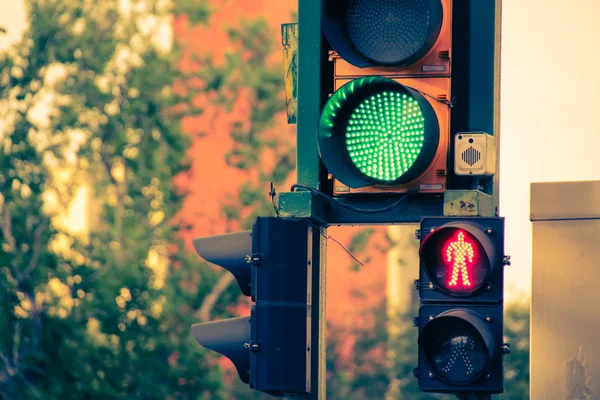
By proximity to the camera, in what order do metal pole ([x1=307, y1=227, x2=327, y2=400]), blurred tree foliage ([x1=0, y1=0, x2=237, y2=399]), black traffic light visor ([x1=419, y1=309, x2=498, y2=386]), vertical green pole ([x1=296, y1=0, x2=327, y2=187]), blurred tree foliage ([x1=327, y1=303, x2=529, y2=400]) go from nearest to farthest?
black traffic light visor ([x1=419, y1=309, x2=498, y2=386]), metal pole ([x1=307, y1=227, x2=327, y2=400]), vertical green pole ([x1=296, y1=0, x2=327, y2=187]), blurred tree foliage ([x1=0, y1=0, x2=237, y2=399]), blurred tree foliage ([x1=327, y1=303, x2=529, y2=400])

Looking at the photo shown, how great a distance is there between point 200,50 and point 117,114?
11.8ft

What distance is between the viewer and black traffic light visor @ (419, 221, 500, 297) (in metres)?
5.34

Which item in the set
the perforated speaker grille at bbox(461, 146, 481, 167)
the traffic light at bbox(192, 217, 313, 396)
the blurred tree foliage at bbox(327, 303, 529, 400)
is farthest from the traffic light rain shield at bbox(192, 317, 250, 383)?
the blurred tree foliage at bbox(327, 303, 529, 400)

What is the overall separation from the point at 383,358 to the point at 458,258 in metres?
35.2

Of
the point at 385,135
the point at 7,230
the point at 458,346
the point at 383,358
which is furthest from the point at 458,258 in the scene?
the point at 383,358

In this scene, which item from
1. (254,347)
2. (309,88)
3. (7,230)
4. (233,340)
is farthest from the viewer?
(7,230)

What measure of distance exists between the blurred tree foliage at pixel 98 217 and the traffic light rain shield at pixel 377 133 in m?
21.6

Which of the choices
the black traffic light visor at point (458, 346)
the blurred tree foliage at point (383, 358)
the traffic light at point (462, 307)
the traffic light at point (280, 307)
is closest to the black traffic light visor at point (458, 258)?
the traffic light at point (462, 307)

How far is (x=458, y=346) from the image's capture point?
5363 millimetres

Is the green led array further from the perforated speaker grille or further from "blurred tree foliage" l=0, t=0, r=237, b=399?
"blurred tree foliage" l=0, t=0, r=237, b=399

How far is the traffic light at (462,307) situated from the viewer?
5312mm

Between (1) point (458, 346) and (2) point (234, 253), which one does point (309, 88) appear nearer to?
(2) point (234, 253)

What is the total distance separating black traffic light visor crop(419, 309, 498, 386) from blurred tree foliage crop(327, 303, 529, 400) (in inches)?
1228

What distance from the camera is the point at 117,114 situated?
1251 inches
